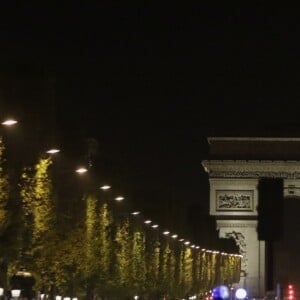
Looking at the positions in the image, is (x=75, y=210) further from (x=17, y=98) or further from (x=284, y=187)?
(x=284, y=187)

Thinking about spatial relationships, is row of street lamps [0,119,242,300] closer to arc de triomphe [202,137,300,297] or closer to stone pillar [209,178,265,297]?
stone pillar [209,178,265,297]

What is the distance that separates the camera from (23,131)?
167 feet

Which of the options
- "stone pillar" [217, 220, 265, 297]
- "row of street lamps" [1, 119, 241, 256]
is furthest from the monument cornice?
"row of street lamps" [1, 119, 241, 256]

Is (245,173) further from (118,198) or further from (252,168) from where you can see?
(118,198)

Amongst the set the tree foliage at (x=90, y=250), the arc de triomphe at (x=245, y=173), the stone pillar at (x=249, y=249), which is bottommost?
the tree foliage at (x=90, y=250)

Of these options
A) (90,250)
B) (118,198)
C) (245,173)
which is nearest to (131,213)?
(118,198)

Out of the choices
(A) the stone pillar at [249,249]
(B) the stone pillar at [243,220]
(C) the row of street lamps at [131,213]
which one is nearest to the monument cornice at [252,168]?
(B) the stone pillar at [243,220]

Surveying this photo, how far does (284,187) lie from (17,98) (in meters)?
69.2

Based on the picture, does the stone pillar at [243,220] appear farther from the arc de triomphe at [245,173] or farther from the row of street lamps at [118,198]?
the row of street lamps at [118,198]

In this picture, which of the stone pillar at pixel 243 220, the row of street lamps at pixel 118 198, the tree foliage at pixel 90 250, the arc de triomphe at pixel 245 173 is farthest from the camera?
the stone pillar at pixel 243 220

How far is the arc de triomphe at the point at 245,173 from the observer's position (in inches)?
4675

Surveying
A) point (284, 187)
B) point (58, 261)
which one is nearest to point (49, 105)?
point (58, 261)

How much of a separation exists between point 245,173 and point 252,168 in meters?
0.69

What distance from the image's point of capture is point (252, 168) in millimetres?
119688
